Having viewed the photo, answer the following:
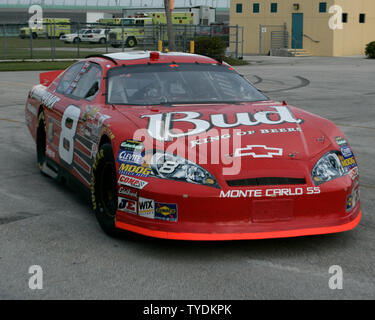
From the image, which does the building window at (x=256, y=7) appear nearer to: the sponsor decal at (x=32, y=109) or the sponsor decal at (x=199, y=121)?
the sponsor decal at (x=32, y=109)

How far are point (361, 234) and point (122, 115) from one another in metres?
2.13

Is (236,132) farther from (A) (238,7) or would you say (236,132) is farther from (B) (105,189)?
(A) (238,7)

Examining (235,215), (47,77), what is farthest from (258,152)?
(47,77)

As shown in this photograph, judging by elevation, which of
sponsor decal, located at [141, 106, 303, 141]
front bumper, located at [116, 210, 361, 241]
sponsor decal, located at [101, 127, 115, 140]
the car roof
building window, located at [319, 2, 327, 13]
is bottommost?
front bumper, located at [116, 210, 361, 241]

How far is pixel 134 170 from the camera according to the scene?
4730 millimetres

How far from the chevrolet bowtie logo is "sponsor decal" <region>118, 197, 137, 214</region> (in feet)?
2.63

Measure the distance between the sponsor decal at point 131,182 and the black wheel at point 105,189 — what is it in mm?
237

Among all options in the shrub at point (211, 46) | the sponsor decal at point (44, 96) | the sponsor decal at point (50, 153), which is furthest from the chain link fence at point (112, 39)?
the sponsor decal at point (50, 153)

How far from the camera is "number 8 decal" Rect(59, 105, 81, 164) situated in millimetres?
6141

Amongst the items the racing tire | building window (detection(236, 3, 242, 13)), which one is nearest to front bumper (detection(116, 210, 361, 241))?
the racing tire

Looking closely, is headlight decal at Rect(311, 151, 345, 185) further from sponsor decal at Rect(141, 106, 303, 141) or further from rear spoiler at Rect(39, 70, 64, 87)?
rear spoiler at Rect(39, 70, 64, 87)

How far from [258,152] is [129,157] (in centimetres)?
93

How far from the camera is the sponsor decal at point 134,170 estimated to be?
4.66 metres

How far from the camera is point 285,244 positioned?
16.3 feet
